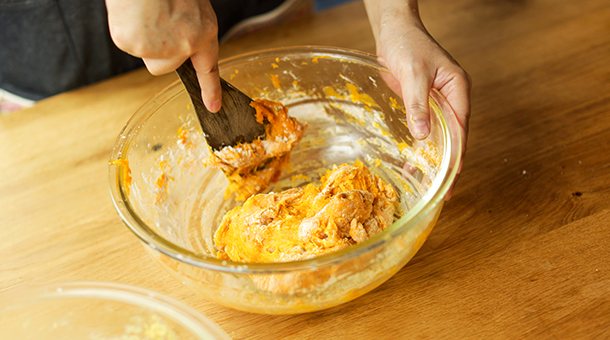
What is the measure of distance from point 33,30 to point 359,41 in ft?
3.49

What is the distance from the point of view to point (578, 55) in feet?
3.99

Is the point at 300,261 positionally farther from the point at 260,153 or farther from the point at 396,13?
the point at 396,13

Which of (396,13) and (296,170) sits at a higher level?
(396,13)

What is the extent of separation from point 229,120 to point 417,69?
1.26 ft

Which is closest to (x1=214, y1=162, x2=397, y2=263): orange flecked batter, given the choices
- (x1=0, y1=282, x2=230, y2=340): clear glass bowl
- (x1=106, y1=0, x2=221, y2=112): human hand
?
(x1=0, y1=282, x2=230, y2=340): clear glass bowl

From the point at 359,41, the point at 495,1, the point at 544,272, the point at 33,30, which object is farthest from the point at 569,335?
the point at 33,30

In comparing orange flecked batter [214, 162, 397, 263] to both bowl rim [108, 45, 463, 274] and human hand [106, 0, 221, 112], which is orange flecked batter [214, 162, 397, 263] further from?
human hand [106, 0, 221, 112]

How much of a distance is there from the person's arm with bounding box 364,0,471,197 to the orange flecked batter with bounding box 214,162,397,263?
0.50 feet

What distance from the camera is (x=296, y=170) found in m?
1.06

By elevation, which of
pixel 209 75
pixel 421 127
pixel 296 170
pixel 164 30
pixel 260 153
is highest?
pixel 164 30

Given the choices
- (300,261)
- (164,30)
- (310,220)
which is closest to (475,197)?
(310,220)

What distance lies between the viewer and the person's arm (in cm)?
80

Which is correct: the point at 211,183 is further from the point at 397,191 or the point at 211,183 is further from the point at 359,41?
the point at 359,41

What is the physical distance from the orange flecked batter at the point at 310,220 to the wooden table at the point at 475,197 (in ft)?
0.35
